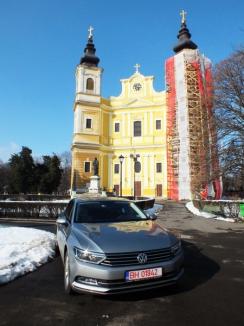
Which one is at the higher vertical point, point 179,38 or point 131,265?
point 179,38

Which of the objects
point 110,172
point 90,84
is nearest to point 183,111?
point 110,172

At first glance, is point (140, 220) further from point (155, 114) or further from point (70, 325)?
point (155, 114)

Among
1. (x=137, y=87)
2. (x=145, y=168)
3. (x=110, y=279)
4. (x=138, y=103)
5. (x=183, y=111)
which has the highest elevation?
(x=137, y=87)

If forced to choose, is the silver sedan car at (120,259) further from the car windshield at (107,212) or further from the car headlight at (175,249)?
the car windshield at (107,212)

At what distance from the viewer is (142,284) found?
4379 mm

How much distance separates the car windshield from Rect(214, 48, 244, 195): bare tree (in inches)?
658

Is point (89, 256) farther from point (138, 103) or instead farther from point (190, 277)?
point (138, 103)

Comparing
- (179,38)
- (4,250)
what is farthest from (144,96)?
(4,250)

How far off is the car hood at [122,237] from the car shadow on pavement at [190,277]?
742 millimetres

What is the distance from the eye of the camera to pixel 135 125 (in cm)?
5262

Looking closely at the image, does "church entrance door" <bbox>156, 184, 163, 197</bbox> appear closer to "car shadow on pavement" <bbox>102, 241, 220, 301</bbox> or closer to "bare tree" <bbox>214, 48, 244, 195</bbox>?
"bare tree" <bbox>214, 48, 244, 195</bbox>

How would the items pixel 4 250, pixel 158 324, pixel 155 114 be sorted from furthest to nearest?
pixel 155 114, pixel 4 250, pixel 158 324

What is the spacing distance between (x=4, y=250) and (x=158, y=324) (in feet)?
15.7

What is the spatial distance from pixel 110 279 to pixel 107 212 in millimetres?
2047
